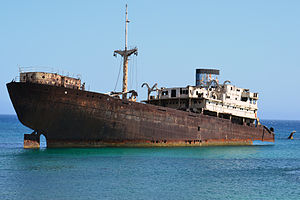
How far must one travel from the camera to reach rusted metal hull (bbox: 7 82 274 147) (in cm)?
3103

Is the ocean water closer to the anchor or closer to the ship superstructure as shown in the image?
the anchor

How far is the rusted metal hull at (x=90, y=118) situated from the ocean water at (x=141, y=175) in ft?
3.89

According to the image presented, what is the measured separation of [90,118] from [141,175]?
10.0m

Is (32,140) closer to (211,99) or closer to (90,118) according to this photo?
(90,118)

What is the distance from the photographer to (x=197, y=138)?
129 feet

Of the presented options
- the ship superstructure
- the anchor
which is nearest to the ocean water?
the anchor

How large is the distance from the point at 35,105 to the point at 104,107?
5283 millimetres

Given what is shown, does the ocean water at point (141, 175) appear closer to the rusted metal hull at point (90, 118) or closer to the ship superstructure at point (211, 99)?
the rusted metal hull at point (90, 118)

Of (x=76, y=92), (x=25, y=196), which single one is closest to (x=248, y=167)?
(x=76, y=92)

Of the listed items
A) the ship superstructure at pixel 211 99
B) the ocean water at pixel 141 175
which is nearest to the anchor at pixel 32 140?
the ocean water at pixel 141 175

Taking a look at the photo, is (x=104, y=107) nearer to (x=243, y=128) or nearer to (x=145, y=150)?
(x=145, y=150)

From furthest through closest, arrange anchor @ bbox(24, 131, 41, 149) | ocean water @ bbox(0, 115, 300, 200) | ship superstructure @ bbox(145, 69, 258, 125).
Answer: ship superstructure @ bbox(145, 69, 258, 125) → anchor @ bbox(24, 131, 41, 149) → ocean water @ bbox(0, 115, 300, 200)

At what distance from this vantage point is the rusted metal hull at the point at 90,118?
31.0 metres

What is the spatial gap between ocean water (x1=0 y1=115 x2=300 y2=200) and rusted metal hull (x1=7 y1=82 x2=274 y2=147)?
1187mm
